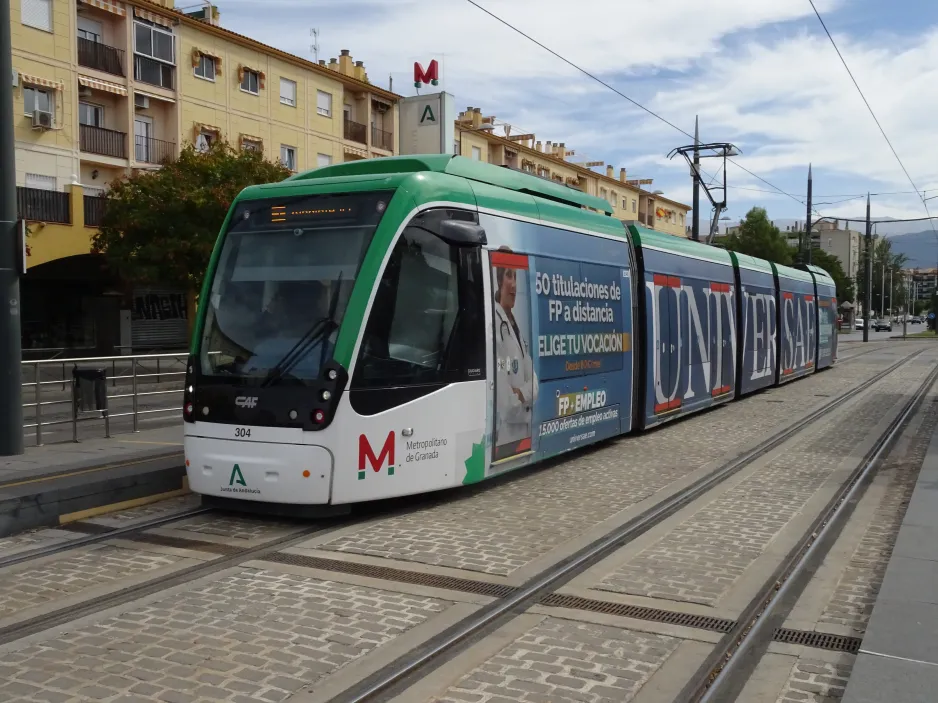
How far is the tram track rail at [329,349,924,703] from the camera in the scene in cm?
445

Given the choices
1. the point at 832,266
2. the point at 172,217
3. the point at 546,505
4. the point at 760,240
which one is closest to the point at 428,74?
the point at 172,217

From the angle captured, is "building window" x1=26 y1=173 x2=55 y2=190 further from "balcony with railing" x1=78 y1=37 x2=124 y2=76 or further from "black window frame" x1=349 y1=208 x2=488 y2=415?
"black window frame" x1=349 y1=208 x2=488 y2=415

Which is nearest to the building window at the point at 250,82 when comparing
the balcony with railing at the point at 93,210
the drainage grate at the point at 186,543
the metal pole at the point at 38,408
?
the balcony with railing at the point at 93,210

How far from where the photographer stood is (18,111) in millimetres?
28016

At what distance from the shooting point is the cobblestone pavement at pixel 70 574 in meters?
5.84

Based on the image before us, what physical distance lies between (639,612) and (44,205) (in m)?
27.8

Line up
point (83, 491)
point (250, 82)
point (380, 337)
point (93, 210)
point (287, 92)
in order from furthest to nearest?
point (287, 92) < point (250, 82) < point (93, 210) < point (83, 491) < point (380, 337)

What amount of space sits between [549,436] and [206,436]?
3898 millimetres

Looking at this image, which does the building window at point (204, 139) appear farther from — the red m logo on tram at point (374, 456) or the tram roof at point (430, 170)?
the red m logo on tram at point (374, 456)

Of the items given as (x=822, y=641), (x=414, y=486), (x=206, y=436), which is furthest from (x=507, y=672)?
(x=206, y=436)

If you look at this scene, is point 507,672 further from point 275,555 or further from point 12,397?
point 12,397

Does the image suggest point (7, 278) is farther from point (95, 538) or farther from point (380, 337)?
point (380, 337)

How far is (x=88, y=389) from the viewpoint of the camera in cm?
1173

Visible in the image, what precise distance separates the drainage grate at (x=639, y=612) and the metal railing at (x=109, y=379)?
783 cm
